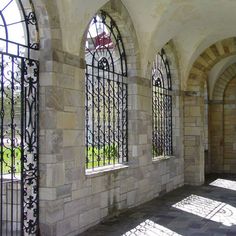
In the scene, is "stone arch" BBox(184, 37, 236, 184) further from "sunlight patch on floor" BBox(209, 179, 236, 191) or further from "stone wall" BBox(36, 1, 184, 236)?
"stone wall" BBox(36, 1, 184, 236)

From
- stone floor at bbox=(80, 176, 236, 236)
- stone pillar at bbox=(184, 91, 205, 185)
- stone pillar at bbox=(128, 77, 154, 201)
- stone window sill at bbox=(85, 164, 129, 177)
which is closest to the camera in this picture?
stone floor at bbox=(80, 176, 236, 236)

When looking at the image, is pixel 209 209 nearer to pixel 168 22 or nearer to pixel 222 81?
pixel 168 22

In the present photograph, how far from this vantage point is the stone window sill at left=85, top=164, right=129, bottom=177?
5442 mm

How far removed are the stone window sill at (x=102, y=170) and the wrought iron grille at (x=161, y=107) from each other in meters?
2.14

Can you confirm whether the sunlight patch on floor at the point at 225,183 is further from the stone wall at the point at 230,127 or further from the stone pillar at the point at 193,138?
the stone wall at the point at 230,127

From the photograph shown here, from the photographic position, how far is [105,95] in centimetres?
624

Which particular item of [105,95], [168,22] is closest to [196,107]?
[168,22]

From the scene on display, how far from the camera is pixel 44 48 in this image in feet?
15.1

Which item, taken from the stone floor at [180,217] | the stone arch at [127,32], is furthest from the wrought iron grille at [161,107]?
the stone arch at [127,32]

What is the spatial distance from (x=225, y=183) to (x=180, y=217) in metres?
4.27

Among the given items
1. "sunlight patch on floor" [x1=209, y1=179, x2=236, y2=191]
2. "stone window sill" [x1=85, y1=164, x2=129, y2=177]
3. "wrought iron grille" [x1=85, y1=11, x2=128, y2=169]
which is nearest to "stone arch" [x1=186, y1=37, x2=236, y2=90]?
"sunlight patch on floor" [x1=209, y1=179, x2=236, y2=191]

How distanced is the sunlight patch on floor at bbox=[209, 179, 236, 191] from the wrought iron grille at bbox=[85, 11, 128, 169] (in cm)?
364

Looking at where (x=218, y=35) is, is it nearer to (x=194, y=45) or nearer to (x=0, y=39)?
(x=194, y=45)

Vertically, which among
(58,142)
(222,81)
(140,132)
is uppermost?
(222,81)
